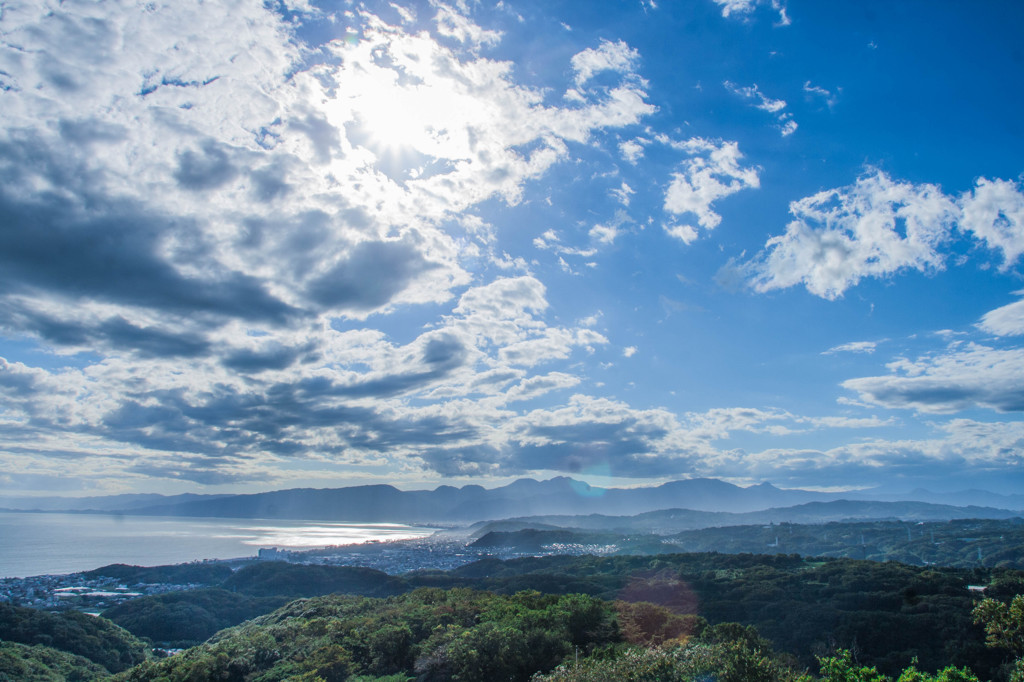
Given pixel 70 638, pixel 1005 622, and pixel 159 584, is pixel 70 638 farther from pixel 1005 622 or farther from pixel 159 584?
pixel 1005 622

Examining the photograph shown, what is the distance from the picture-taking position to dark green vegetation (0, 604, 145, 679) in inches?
1744

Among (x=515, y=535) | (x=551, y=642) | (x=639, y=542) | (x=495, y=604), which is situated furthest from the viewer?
(x=515, y=535)

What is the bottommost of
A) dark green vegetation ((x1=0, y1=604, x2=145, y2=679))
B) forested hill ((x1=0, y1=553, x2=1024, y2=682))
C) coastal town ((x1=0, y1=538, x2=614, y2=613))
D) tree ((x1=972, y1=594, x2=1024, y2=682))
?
coastal town ((x1=0, y1=538, x2=614, y2=613))

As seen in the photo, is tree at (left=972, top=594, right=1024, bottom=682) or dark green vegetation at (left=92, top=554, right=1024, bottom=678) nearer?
tree at (left=972, top=594, right=1024, bottom=682)

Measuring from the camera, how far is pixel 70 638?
153ft

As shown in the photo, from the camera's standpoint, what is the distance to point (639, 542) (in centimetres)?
14688

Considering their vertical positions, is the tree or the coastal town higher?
the tree

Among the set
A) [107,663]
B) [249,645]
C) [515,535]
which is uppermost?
[249,645]

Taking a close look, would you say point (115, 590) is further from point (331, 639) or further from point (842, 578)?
point (842, 578)

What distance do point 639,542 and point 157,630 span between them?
11766 cm

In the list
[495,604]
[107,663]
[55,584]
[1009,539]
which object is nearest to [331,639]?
[495,604]

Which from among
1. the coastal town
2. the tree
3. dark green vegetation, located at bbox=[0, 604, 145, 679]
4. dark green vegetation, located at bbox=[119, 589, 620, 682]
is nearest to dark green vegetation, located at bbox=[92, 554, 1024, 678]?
the tree

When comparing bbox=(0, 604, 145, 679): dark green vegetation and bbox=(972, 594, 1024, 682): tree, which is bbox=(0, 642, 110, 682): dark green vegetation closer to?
bbox=(0, 604, 145, 679): dark green vegetation

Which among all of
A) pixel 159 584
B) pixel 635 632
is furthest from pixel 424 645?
pixel 159 584
